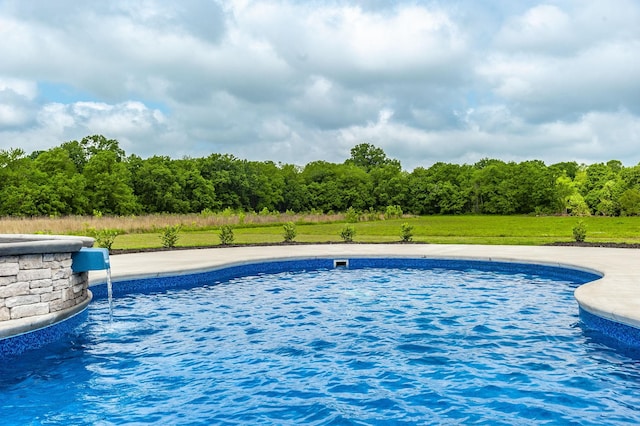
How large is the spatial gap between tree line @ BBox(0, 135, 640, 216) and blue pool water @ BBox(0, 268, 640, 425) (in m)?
31.6

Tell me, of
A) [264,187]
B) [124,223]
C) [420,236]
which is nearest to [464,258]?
[420,236]

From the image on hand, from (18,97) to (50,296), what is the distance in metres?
26.7

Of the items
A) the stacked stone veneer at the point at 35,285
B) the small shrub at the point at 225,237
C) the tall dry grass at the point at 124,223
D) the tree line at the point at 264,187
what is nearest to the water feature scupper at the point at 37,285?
the stacked stone veneer at the point at 35,285

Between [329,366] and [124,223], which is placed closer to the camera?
[329,366]

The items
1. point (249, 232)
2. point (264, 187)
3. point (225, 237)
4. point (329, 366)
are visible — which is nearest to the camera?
point (329, 366)

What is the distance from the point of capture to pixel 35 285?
19.3 ft

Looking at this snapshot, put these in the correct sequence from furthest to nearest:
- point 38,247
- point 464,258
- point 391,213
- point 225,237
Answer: point 391,213 < point 225,237 < point 464,258 < point 38,247

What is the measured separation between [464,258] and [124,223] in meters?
14.7

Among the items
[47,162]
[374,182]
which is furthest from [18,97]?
[374,182]

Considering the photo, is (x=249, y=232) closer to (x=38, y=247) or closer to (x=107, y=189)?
(x=38, y=247)

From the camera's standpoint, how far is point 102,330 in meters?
6.58

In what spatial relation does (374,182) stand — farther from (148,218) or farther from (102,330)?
(102,330)

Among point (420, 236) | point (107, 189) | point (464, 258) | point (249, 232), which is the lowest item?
point (464, 258)

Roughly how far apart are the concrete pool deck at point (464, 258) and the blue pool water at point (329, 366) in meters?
0.49
